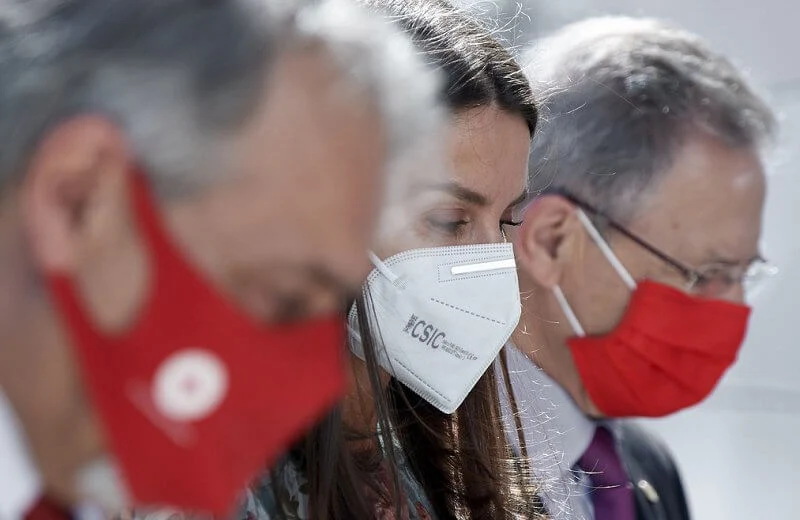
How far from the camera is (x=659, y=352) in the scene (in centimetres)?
249

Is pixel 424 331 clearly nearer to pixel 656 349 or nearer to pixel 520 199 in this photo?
pixel 520 199

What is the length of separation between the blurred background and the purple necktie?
51.7 inches

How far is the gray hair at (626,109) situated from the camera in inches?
93.0

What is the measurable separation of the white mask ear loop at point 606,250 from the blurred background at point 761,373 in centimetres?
123

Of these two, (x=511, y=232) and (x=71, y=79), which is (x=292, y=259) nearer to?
(x=71, y=79)

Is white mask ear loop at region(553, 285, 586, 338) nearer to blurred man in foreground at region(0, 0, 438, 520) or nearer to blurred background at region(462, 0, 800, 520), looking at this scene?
blurred background at region(462, 0, 800, 520)

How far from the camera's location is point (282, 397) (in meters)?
0.67

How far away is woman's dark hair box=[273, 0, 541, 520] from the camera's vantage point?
1.50m

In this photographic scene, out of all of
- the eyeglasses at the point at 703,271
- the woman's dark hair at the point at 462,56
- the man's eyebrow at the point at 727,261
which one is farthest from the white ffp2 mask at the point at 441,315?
the man's eyebrow at the point at 727,261

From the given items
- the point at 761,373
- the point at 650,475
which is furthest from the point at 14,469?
the point at 761,373

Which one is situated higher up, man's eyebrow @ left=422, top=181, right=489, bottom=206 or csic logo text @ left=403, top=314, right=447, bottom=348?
man's eyebrow @ left=422, top=181, right=489, bottom=206

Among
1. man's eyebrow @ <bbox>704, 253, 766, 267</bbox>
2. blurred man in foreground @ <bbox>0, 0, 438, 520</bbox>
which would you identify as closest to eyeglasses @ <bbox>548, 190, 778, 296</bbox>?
man's eyebrow @ <bbox>704, 253, 766, 267</bbox>

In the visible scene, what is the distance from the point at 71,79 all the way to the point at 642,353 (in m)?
1.99

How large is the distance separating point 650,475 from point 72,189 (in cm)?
228
